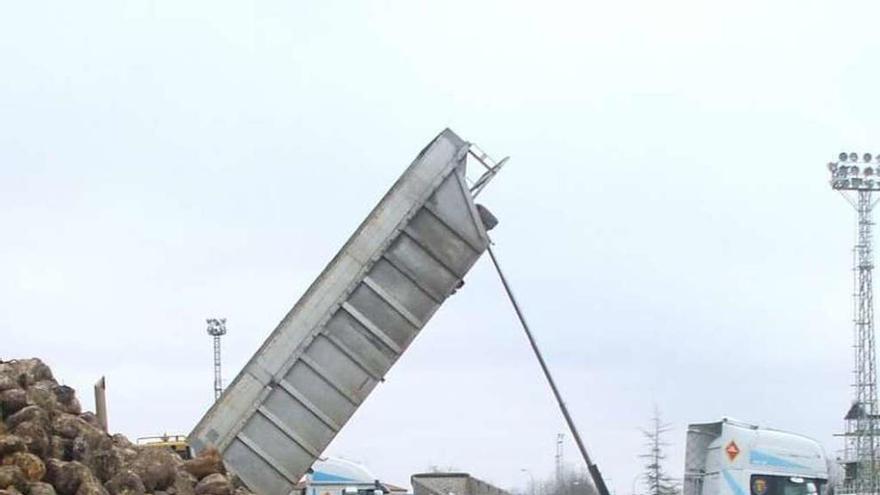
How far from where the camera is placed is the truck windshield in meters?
12.8

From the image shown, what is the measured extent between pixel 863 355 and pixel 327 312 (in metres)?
18.5

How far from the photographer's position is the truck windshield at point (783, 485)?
12836 millimetres

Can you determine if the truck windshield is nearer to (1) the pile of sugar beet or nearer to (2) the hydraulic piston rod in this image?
(2) the hydraulic piston rod

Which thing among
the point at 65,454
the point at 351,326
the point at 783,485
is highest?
the point at 351,326

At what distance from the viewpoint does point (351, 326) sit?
10.8 m

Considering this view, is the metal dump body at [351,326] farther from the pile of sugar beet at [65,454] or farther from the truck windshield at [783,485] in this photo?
the truck windshield at [783,485]

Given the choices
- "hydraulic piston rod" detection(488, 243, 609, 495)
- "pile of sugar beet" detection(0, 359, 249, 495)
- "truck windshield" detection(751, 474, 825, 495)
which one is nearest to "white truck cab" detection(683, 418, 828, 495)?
"truck windshield" detection(751, 474, 825, 495)

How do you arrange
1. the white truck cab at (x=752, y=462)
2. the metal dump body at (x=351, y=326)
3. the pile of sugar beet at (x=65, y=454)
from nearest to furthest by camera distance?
the pile of sugar beet at (x=65, y=454) → the metal dump body at (x=351, y=326) → the white truck cab at (x=752, y=462)

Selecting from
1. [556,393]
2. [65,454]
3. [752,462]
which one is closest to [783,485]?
[752,462]

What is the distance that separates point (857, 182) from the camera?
26922mm

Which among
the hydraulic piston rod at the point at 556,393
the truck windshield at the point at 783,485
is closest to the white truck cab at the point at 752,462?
the truck windshield at the point at 783,485

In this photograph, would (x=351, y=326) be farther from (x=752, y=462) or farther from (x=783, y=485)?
(x=783, y=485)

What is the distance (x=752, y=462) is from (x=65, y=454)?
24.0 feet

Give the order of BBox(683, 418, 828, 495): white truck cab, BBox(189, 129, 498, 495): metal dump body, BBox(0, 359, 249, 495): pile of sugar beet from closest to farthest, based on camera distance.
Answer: BBox(0, 359, 249, 495): pile of sugar beet < BBox(189, 129, 498, 495): metal dump body < BBox(683, 418, 828, 495): white truck cab
